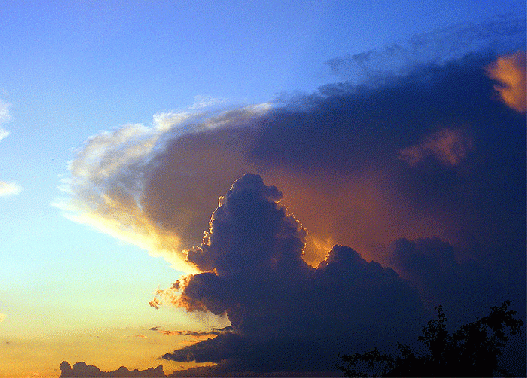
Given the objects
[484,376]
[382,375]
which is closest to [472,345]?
[484,376]

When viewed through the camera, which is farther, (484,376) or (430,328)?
(430,328)

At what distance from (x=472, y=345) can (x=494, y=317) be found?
13.9ft

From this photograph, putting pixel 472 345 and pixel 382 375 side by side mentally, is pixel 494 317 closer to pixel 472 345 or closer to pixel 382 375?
pixel 472 345

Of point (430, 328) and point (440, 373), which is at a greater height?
point (430, 328)

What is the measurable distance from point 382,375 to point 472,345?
1169 cm

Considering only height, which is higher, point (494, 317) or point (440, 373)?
point (494, 317)

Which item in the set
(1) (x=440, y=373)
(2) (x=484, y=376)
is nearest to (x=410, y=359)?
(1) (x=440, y=373)

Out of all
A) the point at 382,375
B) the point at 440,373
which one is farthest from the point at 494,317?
the point at 382,375

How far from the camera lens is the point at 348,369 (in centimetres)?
7100

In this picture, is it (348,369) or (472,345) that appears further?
(348,369)

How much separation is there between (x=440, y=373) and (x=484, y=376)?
4950 mm

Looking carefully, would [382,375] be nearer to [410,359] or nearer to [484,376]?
[410,359]

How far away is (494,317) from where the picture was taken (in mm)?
66312

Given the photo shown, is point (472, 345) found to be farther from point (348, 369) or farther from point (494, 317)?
point (348, 369)
